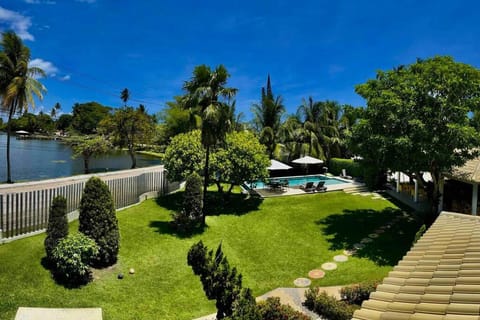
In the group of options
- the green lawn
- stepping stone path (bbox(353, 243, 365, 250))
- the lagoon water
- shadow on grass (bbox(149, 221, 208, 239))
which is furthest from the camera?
the lagoon water

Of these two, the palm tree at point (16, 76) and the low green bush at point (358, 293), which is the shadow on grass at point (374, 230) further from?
the palm tree at point (16, 76)

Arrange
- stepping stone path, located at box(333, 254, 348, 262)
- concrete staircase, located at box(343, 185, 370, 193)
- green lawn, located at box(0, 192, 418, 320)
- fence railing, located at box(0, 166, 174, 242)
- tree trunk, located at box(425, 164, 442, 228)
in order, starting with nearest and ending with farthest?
green lawn, located at box(0, 192, 418, 320), fence railing, located at box(0, 166, 174, 242), stepping stone path, located at box(333, 254, 348, 262), tree trunk, located at box(425, 164, 442, 228), concrete staircase, located at box(343, 185, 370, 193)

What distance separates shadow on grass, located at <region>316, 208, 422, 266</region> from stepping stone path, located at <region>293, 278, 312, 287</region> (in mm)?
2915

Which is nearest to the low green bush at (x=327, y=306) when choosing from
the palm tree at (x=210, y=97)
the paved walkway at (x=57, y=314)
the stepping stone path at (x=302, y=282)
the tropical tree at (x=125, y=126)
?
the stepping stone path at (x=302, y=282)

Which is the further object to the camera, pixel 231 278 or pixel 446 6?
pixel 446 6

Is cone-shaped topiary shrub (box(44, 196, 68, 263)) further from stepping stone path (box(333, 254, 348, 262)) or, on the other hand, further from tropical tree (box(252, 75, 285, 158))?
tropical tree (box(252, 75, 285, 158))

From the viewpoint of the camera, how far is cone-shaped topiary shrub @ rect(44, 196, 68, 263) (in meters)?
8.20

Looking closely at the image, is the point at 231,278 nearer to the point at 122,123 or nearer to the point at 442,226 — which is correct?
the point at 442,226

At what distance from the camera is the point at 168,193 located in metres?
18.4

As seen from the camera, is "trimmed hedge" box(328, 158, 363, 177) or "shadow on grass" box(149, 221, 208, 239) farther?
"trimmed hedge" box(328, 158, 363, 177)

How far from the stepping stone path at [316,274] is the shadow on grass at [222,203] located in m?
6.35

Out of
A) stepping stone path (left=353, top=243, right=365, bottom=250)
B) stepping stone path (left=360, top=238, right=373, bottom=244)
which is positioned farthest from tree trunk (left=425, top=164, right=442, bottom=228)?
stepping stone path (left=353, top=243, right=365, bottom=250)

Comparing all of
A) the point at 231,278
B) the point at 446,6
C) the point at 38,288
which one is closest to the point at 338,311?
the point at 231,278

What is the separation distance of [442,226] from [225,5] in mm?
14144
